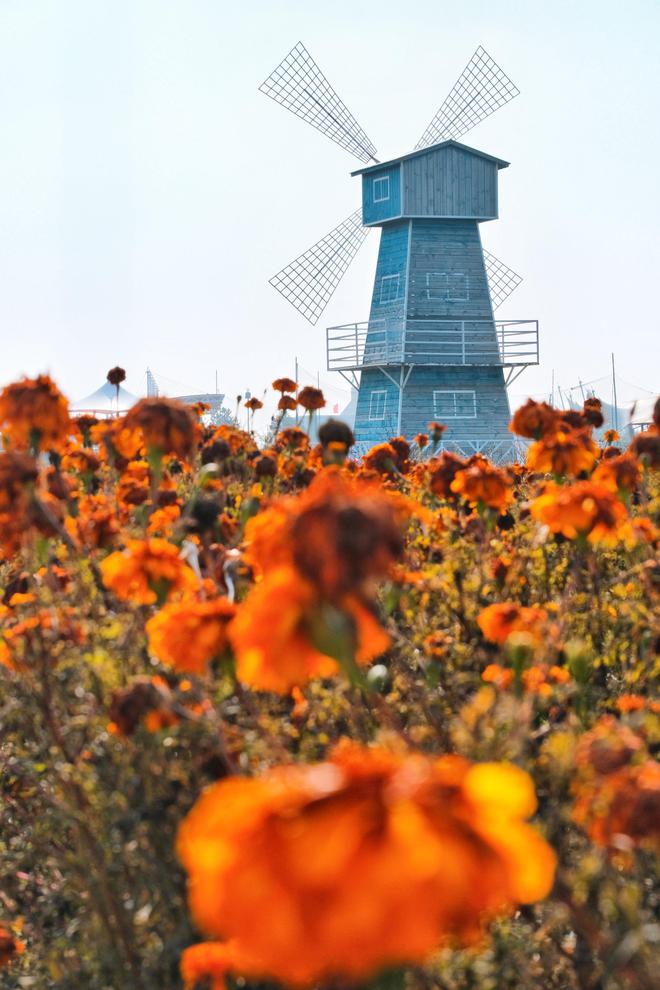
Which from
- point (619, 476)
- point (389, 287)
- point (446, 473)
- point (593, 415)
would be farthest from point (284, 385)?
point (389, 287)

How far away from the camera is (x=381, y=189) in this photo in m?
29.3

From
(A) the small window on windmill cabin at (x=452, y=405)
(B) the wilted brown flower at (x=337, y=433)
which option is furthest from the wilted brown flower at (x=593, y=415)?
(A) the small window on windmill cabin at (x=452, y=405)

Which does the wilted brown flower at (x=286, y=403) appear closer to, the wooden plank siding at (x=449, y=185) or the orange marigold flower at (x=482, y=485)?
the orange marigold flower at (x=482, y=485)

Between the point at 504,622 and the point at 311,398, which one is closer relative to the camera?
the point at 504,622

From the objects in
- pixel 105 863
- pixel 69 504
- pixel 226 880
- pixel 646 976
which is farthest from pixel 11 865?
pixel 226 880

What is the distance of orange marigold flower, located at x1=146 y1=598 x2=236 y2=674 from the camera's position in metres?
2.08

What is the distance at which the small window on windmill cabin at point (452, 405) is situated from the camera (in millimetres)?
27484

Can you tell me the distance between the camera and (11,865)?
10.2 feet

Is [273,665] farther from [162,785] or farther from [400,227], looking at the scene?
[400,227]

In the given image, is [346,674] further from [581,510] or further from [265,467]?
[265,467]

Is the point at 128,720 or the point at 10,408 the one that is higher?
the point at 10,408

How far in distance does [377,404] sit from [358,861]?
27.3 metres

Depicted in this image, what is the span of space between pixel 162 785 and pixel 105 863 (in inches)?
8.2

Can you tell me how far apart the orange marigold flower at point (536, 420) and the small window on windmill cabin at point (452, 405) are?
2359cm
